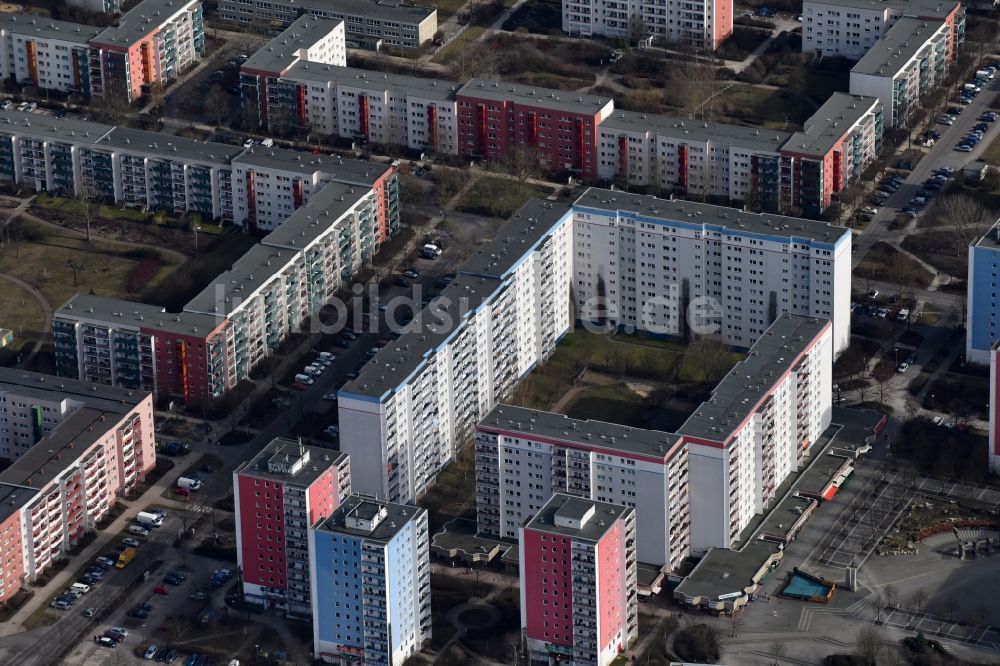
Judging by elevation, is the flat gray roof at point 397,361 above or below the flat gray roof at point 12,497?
above

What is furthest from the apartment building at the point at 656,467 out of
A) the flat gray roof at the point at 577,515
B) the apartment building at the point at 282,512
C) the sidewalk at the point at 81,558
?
the sidewalk at the point at 81,558

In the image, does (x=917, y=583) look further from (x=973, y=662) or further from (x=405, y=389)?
(x=405, y=389)

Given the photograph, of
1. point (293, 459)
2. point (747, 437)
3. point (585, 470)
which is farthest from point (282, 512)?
point (747, 437)

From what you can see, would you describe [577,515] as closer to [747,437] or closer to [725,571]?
[725,571]

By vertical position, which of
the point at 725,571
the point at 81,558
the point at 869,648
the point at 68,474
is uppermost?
the point at 68,474

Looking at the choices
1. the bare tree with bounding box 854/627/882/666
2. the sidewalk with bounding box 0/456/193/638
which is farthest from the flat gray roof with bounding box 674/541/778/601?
the sidewalk with bounding box 0/456/193/638

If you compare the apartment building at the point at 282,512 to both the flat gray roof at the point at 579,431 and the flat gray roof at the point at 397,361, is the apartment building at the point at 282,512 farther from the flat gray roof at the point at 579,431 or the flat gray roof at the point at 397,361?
the flat gray roof at the point at 579,431

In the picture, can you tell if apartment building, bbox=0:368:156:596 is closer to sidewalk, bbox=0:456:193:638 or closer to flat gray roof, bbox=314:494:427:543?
sidewalk, bbox=0:456:193:638
